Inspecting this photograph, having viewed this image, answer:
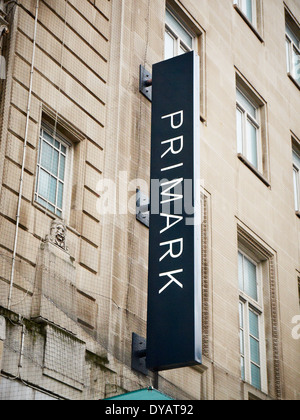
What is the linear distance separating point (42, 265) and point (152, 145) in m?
3.71

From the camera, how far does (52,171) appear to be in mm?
15648

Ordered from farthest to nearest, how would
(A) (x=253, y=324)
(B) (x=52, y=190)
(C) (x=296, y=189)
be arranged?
(C) (x=296, y=189) → (A) (x=253, y=324) → (B) (x=52, y=190)

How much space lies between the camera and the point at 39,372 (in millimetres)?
12953

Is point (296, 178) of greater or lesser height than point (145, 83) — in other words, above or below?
above

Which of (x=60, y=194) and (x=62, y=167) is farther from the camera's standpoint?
(x=62, y=167)

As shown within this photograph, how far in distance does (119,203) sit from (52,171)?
1.44m

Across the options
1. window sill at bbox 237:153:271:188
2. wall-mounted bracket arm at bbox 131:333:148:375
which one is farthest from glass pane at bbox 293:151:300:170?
wall-mounted bracket arm at bbox 131:333:148:375

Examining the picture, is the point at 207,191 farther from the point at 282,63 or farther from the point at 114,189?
the point at 282,63

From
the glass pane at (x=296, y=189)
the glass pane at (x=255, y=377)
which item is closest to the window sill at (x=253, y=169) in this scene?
the glass pane at (x=296, y=189)

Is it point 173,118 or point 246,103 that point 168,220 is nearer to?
point 173,118

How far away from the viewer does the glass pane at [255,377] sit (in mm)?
19703

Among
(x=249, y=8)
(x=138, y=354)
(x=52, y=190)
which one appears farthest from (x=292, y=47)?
(x=138, y=354)

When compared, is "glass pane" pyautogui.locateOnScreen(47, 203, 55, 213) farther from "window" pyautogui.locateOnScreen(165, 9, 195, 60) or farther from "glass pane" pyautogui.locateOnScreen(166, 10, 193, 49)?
"glass pane" pyautogui.locateOnScreen(166, 10, 193, 49)

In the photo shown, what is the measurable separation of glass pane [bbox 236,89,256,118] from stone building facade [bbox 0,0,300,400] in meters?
0.06
